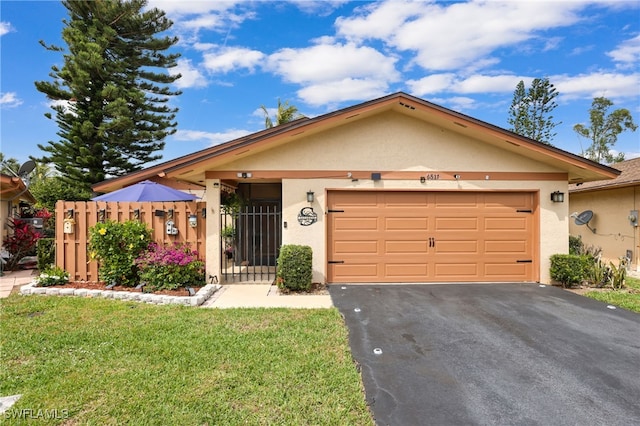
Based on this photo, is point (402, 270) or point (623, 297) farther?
point (402, 270)

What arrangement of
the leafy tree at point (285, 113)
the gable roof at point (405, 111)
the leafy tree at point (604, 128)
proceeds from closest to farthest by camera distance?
the gable roof at point (405, 111)
the leafy tree at point (285, 113)
the leafy tree at point (604, 128)

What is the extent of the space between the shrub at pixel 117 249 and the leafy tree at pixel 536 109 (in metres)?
27.4

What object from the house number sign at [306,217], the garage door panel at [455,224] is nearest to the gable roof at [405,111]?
the house number sign at [306,217]

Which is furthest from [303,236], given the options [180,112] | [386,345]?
[180,112]

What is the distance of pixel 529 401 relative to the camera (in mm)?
3053

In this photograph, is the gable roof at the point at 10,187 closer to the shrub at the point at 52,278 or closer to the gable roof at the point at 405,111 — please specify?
the shrub at the point at 52,278

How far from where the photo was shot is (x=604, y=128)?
1273 inches

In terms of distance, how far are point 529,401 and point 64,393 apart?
4.31 metres

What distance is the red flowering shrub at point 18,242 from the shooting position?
367 inches

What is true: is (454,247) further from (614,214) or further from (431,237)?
(614,214)

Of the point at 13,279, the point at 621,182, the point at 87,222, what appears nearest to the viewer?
the point at 87,222

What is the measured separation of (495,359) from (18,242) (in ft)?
39.8

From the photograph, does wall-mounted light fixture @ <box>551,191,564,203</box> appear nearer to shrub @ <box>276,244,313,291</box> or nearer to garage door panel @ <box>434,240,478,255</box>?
garage door panel @ <box>434,240,478,255</box>

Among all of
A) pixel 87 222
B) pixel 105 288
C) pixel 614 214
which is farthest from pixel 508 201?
pixel 87 222
